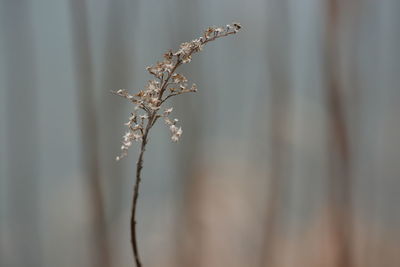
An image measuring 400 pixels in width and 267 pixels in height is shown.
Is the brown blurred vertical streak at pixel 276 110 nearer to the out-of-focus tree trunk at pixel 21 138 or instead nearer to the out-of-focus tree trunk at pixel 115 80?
the out-of-focus tree trunk at pixel 115 80

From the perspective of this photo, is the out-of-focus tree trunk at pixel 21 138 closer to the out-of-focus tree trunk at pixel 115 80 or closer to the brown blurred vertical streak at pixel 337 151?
the out-of-focus tree trunk at pixel 115 80

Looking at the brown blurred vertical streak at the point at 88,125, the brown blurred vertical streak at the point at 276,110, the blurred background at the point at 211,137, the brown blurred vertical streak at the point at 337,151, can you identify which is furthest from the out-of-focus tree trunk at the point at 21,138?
the brown blurred vertical streak at the point at 337,151

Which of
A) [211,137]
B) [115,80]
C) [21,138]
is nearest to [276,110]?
[211,137]

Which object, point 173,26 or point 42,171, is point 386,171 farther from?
point 42,171

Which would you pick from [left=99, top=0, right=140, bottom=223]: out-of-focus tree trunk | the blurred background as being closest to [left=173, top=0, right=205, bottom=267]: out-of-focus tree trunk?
the blurred background

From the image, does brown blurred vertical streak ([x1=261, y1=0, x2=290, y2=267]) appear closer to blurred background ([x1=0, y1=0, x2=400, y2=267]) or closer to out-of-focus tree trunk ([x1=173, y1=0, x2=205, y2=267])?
blurred background ([x1=0, y1=0, x2=400, y2=267])

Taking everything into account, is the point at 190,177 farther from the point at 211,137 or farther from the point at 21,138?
the point at 21,138
